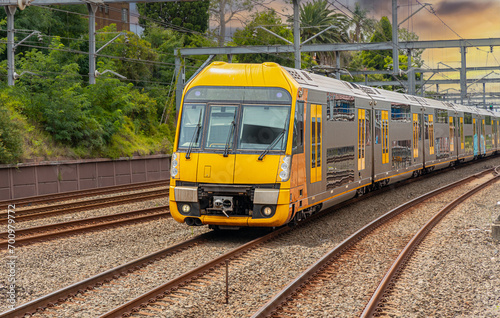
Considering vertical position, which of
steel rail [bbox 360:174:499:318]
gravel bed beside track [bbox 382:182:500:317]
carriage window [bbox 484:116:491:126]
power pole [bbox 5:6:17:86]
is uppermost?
power pole [bbox 5:6:17:86]

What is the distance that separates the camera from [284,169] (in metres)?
11.6

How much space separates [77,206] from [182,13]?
1618 inches

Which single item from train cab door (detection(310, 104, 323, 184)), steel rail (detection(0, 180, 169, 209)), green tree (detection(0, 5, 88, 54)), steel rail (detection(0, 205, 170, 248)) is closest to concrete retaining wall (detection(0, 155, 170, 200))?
steel rail (detection(0, 180, 169, 209))

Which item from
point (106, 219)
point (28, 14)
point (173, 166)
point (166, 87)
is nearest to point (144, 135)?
point (166, 87)

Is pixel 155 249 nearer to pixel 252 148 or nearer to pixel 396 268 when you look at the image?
pixel 252 148

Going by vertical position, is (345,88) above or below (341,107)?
above

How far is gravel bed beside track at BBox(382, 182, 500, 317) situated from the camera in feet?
25.7

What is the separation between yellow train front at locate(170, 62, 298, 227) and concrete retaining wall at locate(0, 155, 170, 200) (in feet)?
40.8

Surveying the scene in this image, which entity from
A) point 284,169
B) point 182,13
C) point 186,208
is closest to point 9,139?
point 186,208

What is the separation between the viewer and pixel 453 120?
3325 centimetres

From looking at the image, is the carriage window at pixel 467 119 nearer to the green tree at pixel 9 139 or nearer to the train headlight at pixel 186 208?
the green tree at pixel 9 139

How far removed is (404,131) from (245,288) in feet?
53.8

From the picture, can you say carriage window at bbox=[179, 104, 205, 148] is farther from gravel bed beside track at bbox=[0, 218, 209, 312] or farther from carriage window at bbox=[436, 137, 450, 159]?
carriage window at bbox=[436, 137, 450, 159]

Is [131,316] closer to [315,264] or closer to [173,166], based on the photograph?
[315,264]
